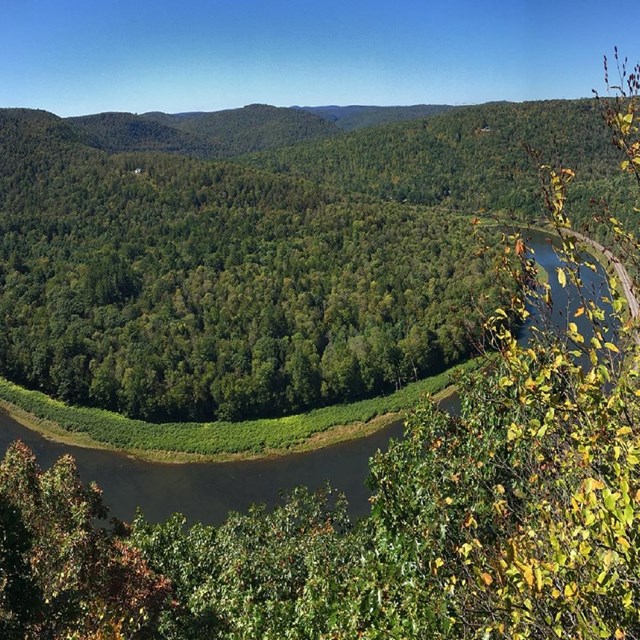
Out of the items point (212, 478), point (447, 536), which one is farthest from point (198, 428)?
point (447, 536)

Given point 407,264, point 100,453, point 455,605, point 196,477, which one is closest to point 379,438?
point 196,477

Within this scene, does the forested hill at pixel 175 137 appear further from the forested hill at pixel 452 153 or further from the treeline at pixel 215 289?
the treeline at pixel 215 289

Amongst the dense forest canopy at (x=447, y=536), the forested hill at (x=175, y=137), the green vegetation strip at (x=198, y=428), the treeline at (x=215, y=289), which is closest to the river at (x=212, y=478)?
the green vegetation strip at (x=198, y=428)

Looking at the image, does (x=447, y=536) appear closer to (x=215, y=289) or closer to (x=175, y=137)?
(x=215, y=289)

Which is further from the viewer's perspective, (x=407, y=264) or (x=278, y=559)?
(x=407, y=264)

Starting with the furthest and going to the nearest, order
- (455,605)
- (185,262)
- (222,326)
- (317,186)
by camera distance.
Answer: (317,186)
(185,262)
(222,326)
(455,605)

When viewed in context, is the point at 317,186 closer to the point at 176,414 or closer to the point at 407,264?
the point at 407,264

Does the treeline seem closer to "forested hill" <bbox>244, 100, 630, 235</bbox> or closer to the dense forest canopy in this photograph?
the dense forest canopy

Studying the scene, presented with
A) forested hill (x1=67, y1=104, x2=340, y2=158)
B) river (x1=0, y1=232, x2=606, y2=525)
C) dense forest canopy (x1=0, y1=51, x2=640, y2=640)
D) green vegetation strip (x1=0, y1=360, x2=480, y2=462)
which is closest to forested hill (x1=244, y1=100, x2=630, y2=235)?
forested hill (x1=67, y1=104, x2=340, y2=158)
